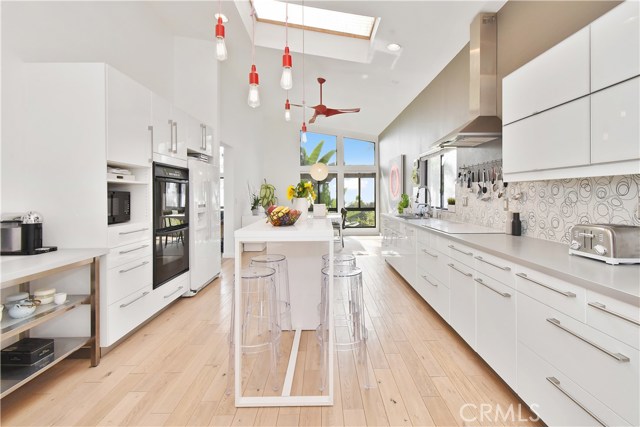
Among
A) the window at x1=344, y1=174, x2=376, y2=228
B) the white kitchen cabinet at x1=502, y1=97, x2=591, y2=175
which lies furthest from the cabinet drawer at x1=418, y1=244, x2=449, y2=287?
the window at x1=344, y1=174, x2=376, y2=228

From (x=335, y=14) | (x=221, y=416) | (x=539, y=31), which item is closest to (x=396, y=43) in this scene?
(x=335, y=14)

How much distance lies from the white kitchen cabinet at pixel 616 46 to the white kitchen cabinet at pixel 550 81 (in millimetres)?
65

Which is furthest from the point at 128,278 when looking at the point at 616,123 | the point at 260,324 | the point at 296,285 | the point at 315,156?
the point at 315,156

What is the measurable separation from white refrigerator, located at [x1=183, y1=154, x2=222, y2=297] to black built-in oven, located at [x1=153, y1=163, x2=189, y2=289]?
0.26 ft

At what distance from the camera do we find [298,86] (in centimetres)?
669

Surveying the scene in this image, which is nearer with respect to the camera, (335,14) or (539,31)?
(539,31)

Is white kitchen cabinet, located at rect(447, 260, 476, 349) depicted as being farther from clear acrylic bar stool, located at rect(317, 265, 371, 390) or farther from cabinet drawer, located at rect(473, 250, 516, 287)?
clear acrylic bar stool, located at rect(317, 265, 371, 390)

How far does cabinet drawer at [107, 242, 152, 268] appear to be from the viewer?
253 centimetres

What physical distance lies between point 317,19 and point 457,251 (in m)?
3.69

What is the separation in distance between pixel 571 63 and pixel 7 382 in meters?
3.64

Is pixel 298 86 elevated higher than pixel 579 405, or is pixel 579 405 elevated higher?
pixel 298 86

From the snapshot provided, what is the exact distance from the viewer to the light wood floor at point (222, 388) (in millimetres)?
1814

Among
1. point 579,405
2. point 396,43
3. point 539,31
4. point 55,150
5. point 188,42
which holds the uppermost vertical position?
point 188,42

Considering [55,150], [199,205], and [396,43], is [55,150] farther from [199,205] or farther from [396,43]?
[396,43]
